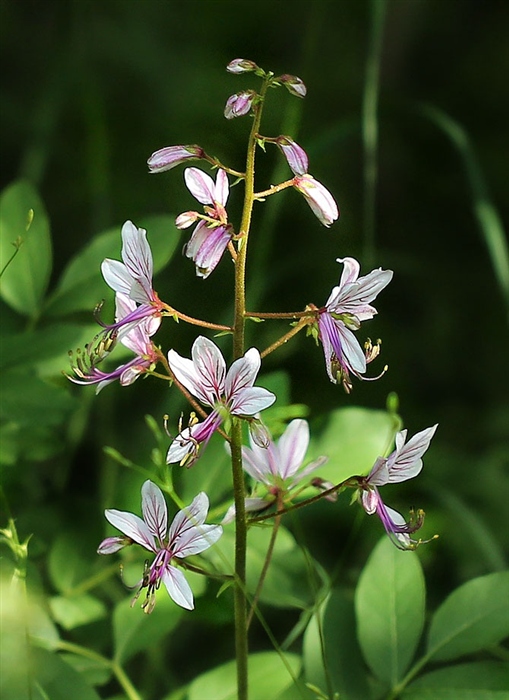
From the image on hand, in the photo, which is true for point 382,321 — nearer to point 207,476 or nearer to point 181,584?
point 207,476

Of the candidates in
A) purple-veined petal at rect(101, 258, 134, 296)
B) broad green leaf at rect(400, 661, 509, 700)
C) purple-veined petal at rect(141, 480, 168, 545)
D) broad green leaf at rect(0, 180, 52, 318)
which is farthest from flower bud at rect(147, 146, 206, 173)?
broad green leaf at rect(400, 661, 509, 700)

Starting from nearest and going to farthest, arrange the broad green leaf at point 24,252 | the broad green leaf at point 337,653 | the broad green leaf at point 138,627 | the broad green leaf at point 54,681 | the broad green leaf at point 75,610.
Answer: the broad green leaf at point 54,681 → the broad green leaf at point 337,653 → the broad green leaf at point 138,627 → the broad green leaf at point 75,610 → the broad green leaf at point 24,252

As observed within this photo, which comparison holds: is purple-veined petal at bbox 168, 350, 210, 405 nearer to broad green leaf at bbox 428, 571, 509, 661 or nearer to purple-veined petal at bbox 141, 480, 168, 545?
purple-veined petal at bbox 141, 480, 168, 545

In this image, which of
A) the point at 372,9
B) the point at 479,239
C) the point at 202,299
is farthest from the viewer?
the point at 479,239

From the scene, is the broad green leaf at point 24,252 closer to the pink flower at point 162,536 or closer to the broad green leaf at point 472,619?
the pink flower at point 162,536

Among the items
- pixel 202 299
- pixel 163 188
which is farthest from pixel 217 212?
pixel 163 188

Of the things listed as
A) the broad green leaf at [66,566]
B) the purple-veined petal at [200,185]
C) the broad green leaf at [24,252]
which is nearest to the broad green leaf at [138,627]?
the broad green leaf at [66,566]

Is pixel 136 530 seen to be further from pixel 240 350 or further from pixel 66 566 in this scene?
pixel 66 566
